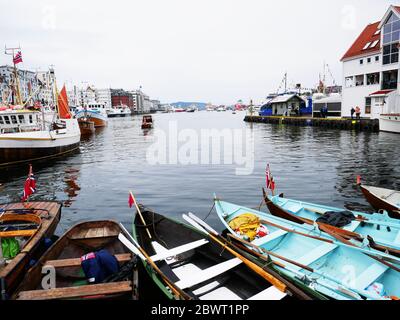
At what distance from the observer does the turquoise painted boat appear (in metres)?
7.10

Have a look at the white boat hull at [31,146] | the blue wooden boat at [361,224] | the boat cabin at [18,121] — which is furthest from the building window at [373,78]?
the boat cabin at [18,121]

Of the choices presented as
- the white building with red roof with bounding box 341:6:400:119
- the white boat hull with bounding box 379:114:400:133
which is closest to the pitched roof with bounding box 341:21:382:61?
the white building with red roof with bounding box 341:6:400:119

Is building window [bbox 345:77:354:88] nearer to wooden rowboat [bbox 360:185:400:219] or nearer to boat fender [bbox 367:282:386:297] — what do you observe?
wooden rowboat [bbox 360:185:400:219]

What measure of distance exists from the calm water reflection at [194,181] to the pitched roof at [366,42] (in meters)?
22.8

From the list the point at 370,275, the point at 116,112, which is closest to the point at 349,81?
the point at 370,275

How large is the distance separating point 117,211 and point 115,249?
6106 mm

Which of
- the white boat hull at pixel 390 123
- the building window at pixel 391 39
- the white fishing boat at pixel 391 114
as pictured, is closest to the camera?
the white boat hull at pixel 390 123

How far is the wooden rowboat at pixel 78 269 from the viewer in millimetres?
6812

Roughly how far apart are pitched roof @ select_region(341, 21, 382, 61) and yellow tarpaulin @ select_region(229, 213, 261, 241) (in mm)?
47696

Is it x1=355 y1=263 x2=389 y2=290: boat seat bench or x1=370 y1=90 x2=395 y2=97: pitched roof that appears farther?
x1=370 y1=90 x2=395 y2=97: pitched roof

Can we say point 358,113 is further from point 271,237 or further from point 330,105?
point 271,237

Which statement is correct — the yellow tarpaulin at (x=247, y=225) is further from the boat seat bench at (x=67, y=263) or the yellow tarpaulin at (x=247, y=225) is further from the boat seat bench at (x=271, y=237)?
the boat seat bench at (x=67, y=263)
